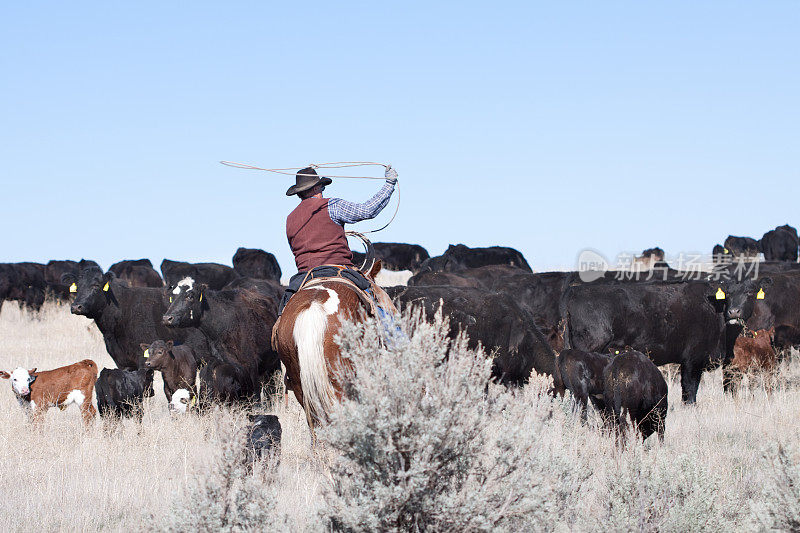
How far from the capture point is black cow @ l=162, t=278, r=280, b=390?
9.60m

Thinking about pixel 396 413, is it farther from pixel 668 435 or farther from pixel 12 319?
pixel 12 319

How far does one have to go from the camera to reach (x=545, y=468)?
4.39 metres

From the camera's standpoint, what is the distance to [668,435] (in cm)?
762

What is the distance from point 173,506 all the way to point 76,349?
13.2m

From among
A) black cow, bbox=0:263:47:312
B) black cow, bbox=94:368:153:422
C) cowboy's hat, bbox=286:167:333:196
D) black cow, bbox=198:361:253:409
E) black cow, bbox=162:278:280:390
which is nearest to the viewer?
cowboy's hat, bbox=286:167:333:196

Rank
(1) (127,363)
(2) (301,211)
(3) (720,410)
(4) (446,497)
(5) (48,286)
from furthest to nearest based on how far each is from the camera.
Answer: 1. (5) (48,286)
2. (1) (127,363)
3. (3) (720,410)
4. (2) (301,211)
5. (4) (446,497)

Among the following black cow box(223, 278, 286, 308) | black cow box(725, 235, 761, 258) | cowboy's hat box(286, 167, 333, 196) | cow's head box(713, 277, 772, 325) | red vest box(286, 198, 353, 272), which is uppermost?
black cow box(725, 235, 761, 258)

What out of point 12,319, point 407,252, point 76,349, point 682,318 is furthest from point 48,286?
point 682,318

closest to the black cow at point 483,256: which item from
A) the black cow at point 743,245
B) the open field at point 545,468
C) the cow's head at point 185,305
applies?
the black cow at point 743,245

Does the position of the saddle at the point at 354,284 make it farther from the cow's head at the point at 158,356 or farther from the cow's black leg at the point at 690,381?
the cow's black leg at the point at 690,381

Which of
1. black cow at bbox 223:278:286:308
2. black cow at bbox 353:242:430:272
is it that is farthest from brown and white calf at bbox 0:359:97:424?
black cow at bbox 353:242:430:272

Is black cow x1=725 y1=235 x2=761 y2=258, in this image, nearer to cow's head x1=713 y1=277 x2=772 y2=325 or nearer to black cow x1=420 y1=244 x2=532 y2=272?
black cow x1=420 y1=244 x2=532 y2=272

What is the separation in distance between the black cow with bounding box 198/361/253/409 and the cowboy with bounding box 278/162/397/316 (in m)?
3.02

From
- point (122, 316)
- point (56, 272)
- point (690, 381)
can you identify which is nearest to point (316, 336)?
point (122, 316)
